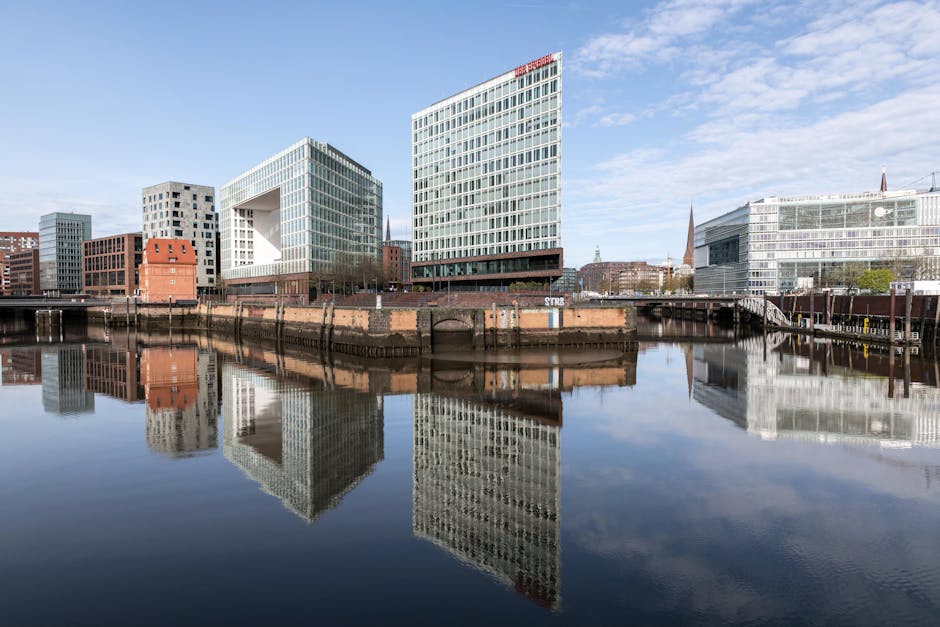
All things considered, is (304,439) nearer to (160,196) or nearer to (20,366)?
(20,366)

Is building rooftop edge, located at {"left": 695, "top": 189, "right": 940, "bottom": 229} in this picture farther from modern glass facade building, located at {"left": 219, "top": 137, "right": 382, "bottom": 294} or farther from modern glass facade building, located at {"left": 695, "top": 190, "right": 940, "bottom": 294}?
modern glass facade building, located at {"left": 219, "top": 137, "right": 382, "bottom": 294}

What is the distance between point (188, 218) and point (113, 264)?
31.0 meters

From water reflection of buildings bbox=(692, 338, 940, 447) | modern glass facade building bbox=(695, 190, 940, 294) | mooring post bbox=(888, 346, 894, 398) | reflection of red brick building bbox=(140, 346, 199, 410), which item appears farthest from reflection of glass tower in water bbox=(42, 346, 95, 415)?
modern glass facade building bbox=(695, 190, 940, 294)

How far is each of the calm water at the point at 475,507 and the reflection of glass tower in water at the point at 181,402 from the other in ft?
1.03

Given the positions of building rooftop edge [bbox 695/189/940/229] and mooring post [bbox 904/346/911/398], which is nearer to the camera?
mooring post [bbox 904/346/911/398]

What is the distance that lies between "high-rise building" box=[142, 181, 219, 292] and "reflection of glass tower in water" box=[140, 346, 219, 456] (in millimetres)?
105237

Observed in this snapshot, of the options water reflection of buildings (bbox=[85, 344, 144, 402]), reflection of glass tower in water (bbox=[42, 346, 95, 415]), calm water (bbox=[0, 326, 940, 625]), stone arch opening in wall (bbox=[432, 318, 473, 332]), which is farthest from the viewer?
stone arch opening in wall (bbox=[432, 318, 473, 332])

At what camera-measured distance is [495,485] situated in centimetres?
1777

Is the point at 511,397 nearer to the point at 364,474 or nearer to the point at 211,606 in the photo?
the point at 364,474

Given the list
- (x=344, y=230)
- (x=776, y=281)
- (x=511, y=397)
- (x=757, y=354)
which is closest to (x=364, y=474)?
(x=511, y=397)

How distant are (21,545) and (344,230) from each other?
4233 inches

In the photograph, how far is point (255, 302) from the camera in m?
83.8

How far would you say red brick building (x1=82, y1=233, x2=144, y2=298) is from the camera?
15212cm

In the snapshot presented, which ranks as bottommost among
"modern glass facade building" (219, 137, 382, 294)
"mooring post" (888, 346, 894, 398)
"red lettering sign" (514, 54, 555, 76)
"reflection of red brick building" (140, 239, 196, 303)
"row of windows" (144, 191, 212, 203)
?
"mooring post" (888, 346, 894, 398)
